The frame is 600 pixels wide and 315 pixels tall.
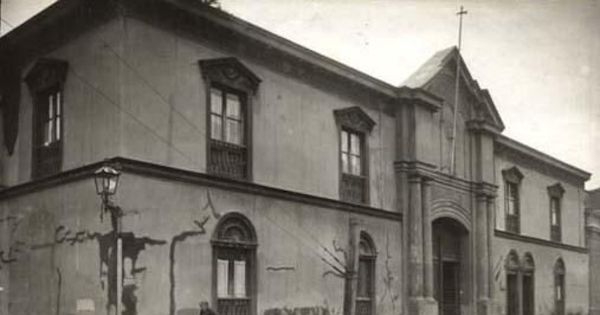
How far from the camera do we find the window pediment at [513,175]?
28.1 metres

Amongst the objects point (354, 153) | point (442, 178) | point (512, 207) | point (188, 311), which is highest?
point (354, 153)

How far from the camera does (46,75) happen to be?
51.3 feet

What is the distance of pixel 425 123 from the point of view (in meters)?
22.0

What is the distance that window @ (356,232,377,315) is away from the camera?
63.9ft

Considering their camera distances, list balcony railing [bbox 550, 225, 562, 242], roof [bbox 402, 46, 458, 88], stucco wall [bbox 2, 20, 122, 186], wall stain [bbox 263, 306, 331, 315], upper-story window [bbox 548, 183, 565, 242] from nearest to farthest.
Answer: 1. stucco wall [bbox 2, 20, 122, 186]
2. wall stain [bbox 263, 306, 331, 315]
3. roof [bbox 402, 46, 458, 88]
4. balcony railing [bbox 550, 225, 562, 242]
5. upper-story window [bbox 548, 183, 565, 242]

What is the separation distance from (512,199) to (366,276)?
11.0 metres

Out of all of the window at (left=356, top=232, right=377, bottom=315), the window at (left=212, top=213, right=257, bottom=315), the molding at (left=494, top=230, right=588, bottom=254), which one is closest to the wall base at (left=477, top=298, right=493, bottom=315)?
the molding at (left=494, top=230, right=588, bottom=254)

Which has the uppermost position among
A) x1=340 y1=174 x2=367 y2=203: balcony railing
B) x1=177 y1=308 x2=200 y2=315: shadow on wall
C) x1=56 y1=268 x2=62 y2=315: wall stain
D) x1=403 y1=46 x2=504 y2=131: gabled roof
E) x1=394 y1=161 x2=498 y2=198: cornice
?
x1=403 y1=46 x2=504 y2=131: gabled roof

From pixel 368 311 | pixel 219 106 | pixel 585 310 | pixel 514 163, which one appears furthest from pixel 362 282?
pixel 585 310

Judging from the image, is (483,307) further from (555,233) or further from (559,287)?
(555,233)

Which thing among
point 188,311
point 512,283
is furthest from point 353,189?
point 512,283

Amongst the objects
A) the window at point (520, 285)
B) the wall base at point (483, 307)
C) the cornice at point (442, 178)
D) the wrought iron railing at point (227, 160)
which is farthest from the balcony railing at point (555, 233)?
the wrought iron railing at point (227, 160)

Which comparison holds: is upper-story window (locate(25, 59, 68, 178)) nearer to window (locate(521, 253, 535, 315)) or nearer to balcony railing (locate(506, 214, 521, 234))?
balcony railing (locate(506, 214, 521, 234))

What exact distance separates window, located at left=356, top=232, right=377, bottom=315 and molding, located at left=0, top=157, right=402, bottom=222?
1577 mm
